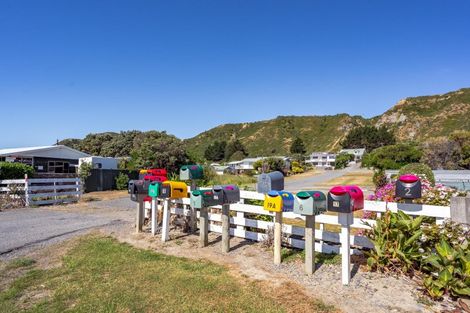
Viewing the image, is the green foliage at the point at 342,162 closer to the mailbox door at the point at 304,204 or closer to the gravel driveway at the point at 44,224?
the gravel driveway at the point at 44,224

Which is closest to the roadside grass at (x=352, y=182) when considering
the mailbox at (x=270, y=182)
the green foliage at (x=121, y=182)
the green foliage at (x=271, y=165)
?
the green foliage at (x=271, y=165)

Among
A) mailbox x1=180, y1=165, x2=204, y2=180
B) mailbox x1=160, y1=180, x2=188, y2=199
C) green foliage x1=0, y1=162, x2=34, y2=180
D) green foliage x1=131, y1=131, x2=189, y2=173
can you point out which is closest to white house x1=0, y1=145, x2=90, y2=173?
green foliage x1=131, y1=131, x2=189, y2=173

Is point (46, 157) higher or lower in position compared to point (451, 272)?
higher

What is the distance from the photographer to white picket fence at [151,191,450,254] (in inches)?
175

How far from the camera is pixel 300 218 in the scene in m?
5.53

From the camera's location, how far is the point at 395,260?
4246mm

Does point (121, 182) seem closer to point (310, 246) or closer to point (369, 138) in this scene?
point (310, 246)

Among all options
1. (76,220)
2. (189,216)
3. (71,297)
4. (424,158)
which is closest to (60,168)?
(76,220)

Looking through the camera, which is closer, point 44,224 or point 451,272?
point 451,272

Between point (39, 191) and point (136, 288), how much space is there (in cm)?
1250

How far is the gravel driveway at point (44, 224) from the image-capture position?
6466 millimetres

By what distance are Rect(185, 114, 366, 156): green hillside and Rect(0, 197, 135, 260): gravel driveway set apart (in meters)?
84.5

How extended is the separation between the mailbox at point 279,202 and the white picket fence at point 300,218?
2.16 ft

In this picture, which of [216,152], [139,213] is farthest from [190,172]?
[216,152]
